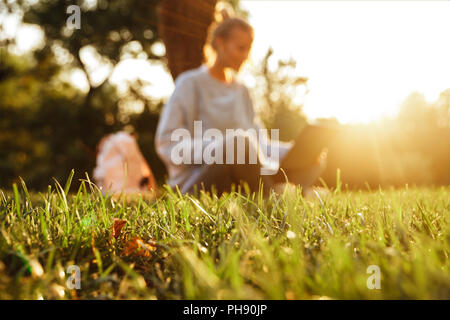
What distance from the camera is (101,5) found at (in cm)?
1457

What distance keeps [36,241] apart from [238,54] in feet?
11.5

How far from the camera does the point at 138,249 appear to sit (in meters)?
1.16

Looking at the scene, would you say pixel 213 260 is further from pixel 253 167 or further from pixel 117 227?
pixel 253 167

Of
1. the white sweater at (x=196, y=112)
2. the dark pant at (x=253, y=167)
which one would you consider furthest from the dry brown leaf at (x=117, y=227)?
the white sweater at (x=196, y=112)

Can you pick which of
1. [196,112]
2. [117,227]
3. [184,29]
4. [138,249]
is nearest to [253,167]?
[196,112]

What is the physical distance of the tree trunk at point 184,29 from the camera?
19.9 feet

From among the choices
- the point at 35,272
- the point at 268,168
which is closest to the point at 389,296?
the point at 35,272

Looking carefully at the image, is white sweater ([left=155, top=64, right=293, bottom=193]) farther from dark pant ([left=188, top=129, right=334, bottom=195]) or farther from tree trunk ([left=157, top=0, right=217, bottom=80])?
tree trunk ([left=157, top=0, right=217, bottom=80])

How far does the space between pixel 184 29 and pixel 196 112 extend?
239 cm

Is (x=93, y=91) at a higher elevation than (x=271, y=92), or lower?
higher

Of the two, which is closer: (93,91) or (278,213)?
(278,213)

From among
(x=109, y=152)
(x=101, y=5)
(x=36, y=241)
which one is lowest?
(x=36, y=241)

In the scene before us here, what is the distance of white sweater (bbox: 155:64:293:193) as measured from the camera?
13.0 ft
